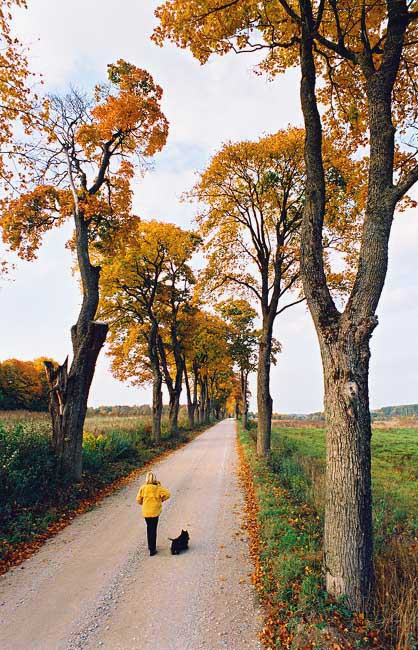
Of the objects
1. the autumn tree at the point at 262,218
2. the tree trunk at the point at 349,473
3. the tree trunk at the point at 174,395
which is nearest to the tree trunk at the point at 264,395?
the autumn tree at the point at 262,218

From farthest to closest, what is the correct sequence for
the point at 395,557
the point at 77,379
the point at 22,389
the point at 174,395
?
1. the point at 22,389
2. the point at 174,395
3. the point at 77,379
4. the point at 395,557

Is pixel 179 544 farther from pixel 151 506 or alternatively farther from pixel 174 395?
pixel 174 395

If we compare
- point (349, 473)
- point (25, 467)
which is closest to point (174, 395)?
point (25, 467)

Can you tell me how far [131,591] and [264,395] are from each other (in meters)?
9.65

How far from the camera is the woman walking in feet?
20.2

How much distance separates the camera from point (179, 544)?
6.24 m

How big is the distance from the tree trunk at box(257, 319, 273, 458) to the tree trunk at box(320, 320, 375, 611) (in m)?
9.39

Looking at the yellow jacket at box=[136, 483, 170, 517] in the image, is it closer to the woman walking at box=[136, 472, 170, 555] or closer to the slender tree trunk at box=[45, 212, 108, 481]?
the woman walking at box=[136, 472, 170, 555]

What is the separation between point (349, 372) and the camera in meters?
4.25

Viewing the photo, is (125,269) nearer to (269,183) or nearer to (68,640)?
(269,183)

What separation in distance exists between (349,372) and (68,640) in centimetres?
440

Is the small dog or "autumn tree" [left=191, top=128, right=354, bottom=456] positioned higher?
"autumn tree" [left=191, top=128, right=354, bottom=456]

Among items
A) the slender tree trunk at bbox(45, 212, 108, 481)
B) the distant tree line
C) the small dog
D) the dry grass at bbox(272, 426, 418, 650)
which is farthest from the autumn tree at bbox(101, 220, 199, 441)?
the distant tree line

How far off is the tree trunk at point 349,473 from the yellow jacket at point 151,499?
124 inches
